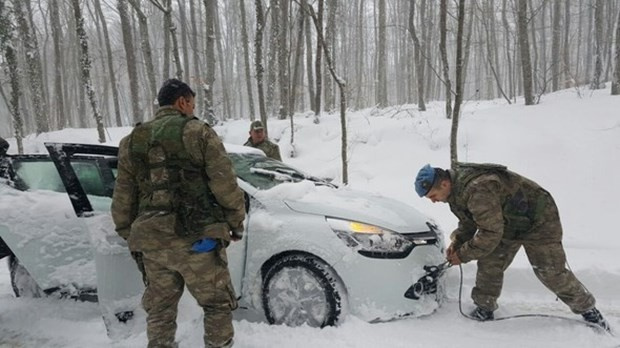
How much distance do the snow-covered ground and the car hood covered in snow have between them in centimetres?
75

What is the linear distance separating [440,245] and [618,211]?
406 centimetres

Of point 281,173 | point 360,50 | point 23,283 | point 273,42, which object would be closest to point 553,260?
point 281,173

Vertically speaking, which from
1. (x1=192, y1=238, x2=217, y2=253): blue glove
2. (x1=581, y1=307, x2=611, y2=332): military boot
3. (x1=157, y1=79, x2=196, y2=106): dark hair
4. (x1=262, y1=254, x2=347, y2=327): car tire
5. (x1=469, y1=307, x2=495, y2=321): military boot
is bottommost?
(x1=469, y1=307, x2=495, y2=321): military boot

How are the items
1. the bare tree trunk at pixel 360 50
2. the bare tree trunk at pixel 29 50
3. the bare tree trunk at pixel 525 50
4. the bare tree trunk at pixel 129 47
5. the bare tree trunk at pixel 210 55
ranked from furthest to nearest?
the bare tree trunk at pixel 360 50 < the bare tree trunk at pixel 29 50 < the bare tree trunk at pixel 129 47 < the bare tree trunk at pixel 210 55 < the bare tree trunk at pixel 525 50

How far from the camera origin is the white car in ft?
10.2

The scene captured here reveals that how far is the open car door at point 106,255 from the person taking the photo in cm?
303

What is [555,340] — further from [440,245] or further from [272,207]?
[272,207]

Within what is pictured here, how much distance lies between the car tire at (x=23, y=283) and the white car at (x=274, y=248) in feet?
2.00

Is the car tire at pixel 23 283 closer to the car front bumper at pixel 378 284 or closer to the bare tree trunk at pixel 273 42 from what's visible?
the car front bumper at pixel 378 284

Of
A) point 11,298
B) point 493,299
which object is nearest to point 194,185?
point 493,299

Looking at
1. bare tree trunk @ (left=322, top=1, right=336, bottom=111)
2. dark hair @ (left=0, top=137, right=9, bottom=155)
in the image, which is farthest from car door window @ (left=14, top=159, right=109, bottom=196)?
bare tree trunk @ (left=322, top=1, right=336, bottom=111)

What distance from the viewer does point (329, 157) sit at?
10562mm

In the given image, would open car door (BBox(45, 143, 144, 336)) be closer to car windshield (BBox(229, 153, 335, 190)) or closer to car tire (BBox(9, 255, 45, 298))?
car windshield (BBox(229, 153, 335, 190))

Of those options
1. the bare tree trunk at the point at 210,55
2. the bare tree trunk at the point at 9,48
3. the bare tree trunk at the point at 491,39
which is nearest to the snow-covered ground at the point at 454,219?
the bare tree trunk at the point at 210,55
